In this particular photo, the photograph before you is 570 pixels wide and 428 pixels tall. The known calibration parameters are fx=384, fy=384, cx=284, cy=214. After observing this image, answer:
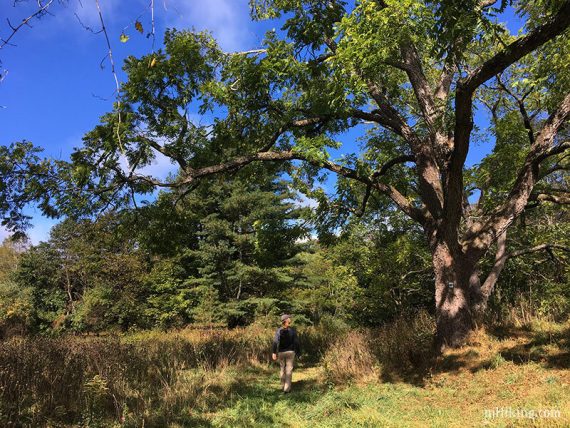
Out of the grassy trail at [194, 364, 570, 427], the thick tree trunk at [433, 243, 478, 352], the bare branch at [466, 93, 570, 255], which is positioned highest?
the bare branch at [466, 93, 570, 255]

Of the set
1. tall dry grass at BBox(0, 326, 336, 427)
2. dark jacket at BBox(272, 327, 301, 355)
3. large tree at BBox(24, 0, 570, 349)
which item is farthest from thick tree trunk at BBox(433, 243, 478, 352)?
tall dry grass at BBox(0, 326, 336, 427)

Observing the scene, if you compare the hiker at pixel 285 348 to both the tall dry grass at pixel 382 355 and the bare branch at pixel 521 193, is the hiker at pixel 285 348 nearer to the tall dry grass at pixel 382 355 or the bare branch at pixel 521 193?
the tall dry grass at pixel 382 355

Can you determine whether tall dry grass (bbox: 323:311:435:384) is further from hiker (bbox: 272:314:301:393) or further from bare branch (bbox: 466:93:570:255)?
bare branch (bbox: 466:93:570:255)

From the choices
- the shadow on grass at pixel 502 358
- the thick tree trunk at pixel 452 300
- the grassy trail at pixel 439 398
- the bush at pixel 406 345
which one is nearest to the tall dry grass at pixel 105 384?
the grassy trail at pixel 439 398

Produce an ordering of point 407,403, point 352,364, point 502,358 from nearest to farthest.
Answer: point 407,403
point 502,358
point 352,364

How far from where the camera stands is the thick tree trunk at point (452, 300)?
319 inches

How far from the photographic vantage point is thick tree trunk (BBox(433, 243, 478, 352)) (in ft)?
26.6

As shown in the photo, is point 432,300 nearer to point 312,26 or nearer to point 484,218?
point 484,218

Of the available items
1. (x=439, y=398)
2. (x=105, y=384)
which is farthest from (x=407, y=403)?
(x=105, y=384)

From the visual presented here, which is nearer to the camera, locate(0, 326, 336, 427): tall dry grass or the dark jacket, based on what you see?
locate(0, 326, 336, 427): tall dry grass

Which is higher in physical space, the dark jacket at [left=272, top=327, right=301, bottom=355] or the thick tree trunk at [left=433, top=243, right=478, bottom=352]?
the thick tree trunk at [left=433, top=243, right=478, bottom=352]

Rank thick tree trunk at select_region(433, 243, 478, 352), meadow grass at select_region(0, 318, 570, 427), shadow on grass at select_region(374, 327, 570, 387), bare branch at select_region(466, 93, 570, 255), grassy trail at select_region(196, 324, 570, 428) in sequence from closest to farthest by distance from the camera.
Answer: grassy trail at select_region(196, 324, 570, 428)
meadow grass at select_region(0, 318, 570, 427)
shadow on grass at select_region(374, 327, 570, 387)
bare branch at select_region(466, 93, 570, 255)
thick tree trunk at select_region(433, 243, 478, 352)

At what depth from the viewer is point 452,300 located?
8.19 meters

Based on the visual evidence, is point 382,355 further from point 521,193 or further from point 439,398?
point 521,193
